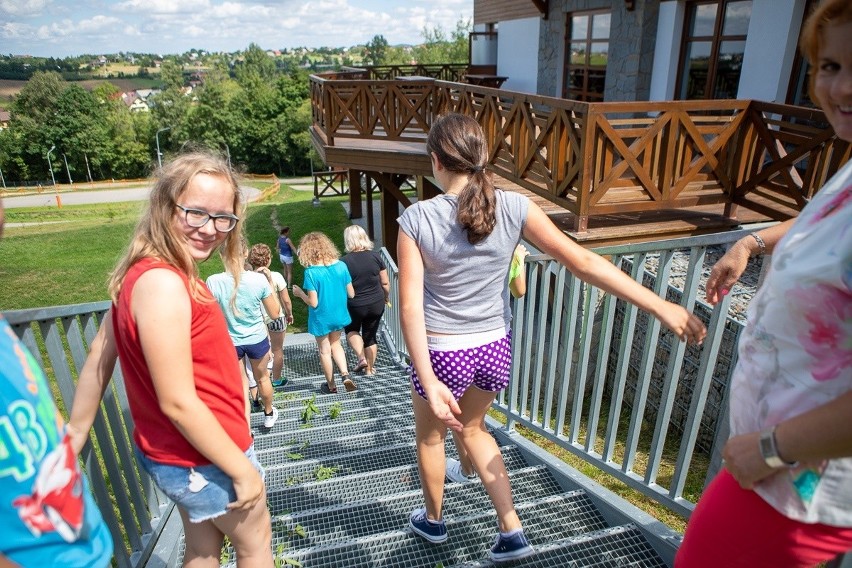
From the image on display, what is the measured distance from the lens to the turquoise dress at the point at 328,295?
443 cm

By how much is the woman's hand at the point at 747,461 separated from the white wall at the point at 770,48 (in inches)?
286

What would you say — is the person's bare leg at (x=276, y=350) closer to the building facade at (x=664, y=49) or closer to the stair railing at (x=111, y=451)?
the stair railing at (x=111, y=451)

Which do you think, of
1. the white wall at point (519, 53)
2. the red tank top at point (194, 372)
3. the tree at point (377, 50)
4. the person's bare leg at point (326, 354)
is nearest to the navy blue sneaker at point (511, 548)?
the red tank top at point (194, 372)

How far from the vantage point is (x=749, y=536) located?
3.66 feet

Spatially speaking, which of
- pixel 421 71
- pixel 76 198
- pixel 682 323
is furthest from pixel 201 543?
pixel 76 198

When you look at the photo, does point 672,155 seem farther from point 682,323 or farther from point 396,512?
point 396,512

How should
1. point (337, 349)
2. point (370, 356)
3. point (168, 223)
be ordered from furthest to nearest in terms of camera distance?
point (370, 356), point (337, 349), point (168, 223)

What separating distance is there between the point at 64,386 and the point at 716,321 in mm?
2200

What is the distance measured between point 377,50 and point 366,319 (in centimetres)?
10809

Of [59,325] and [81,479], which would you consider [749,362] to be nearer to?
[81,479]

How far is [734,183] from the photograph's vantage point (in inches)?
225

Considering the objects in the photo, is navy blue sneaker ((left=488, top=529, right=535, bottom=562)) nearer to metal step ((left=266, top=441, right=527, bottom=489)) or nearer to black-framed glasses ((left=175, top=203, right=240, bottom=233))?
metal step ((left=266, top=441, right=527, bottom=489))

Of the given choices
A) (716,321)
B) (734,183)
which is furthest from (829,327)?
(734,183)

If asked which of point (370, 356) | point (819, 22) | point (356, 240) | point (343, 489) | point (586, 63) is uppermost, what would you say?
point (586, 63)
